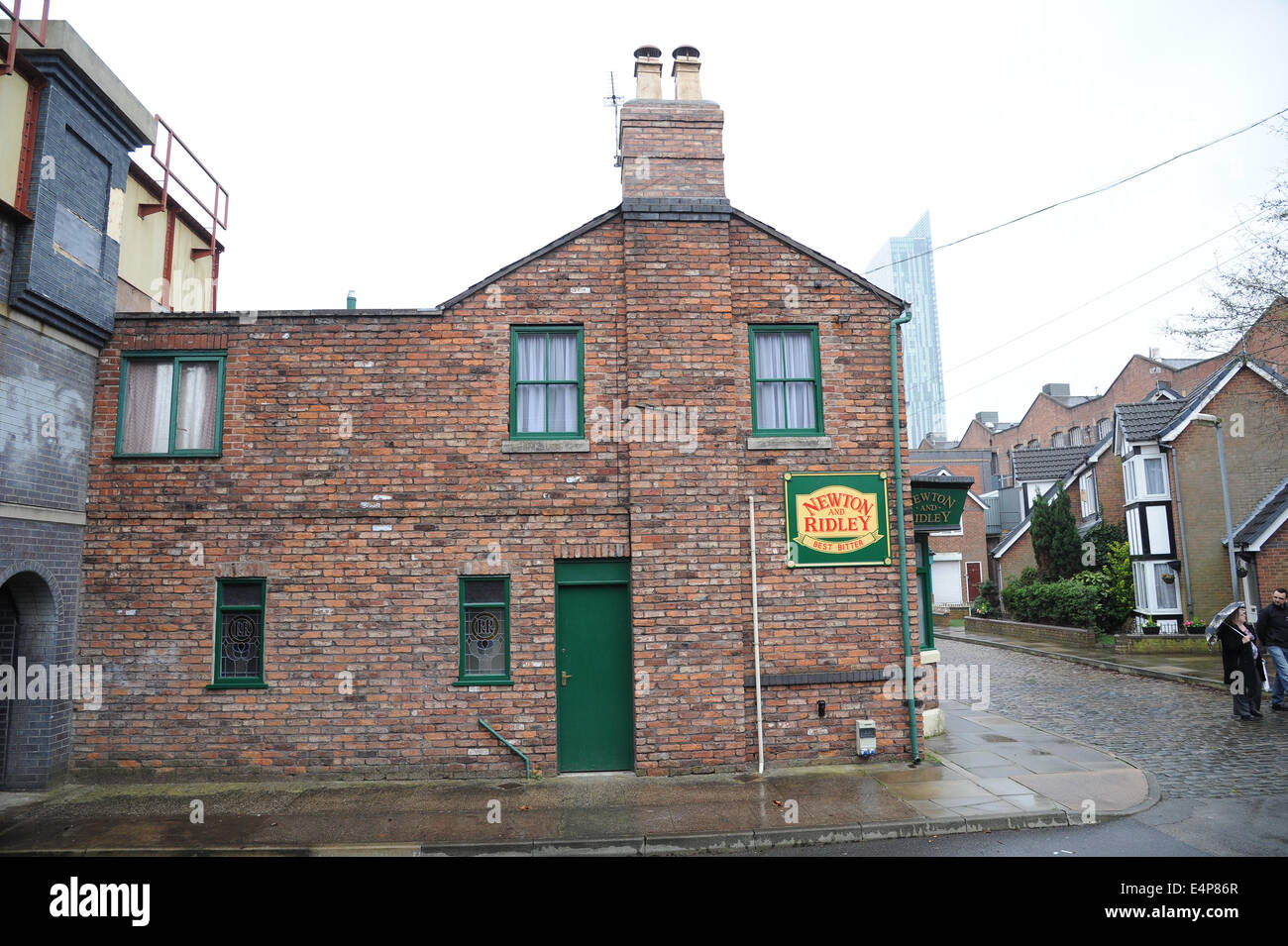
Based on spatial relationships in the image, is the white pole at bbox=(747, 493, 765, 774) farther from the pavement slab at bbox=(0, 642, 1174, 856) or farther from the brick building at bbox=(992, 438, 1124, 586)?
the brick building at bbox=(992, 438, 1124, 586)

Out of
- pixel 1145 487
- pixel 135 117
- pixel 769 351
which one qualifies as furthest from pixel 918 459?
pixel 135 117

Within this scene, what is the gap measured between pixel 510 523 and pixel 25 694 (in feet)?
19.1

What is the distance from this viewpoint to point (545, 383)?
10.4 metres

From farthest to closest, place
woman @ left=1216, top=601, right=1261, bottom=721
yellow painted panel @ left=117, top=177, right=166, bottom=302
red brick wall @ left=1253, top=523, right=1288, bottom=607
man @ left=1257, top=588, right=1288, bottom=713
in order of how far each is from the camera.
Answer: red brick wall @ left=1253, top=523, right=1288, bottom=607
man @ left=1257, top=588, right=1288, bottom=713
woman @ left=1216, top=601, right=1261, bottom=721
yellow painted panel @ left=117, top=177, right=166, bottom=302

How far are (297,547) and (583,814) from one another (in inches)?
188

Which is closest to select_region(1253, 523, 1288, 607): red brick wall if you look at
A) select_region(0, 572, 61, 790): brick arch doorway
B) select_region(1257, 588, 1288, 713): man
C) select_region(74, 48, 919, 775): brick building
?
select_region(1257, 588, 1288, 713): man

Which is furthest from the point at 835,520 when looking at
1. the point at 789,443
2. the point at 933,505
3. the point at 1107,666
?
the point at 1107,666

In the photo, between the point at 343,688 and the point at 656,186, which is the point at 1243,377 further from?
the point at 343,688

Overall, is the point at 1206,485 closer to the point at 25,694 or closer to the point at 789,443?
the point at 789,443

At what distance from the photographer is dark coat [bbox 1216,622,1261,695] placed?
12820 millimetres

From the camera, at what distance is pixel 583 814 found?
27.1 ft

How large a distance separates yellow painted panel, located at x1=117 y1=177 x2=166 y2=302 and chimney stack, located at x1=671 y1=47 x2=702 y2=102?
836 cm
